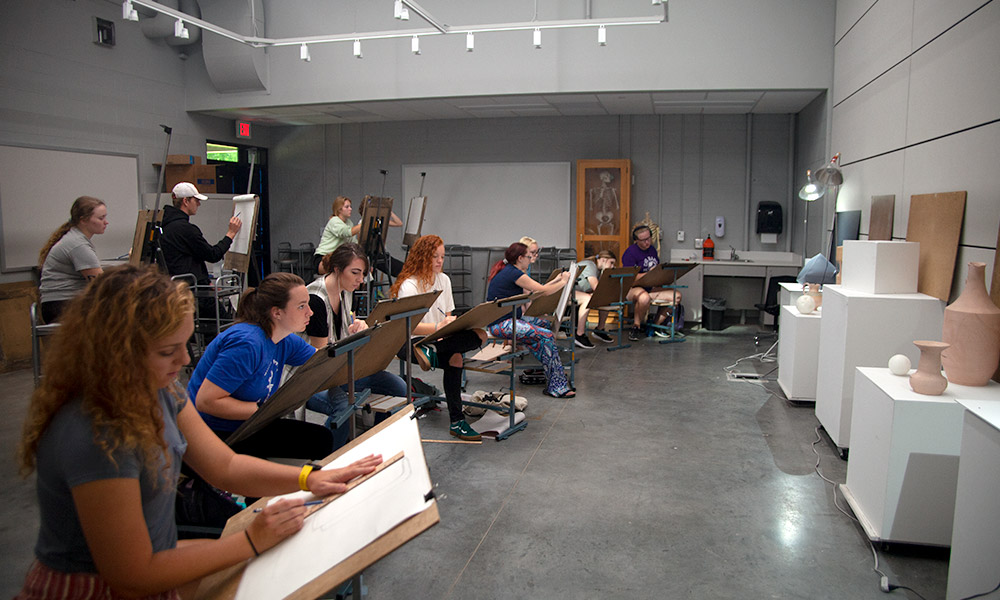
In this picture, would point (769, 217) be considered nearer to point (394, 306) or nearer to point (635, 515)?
point (635, 515)

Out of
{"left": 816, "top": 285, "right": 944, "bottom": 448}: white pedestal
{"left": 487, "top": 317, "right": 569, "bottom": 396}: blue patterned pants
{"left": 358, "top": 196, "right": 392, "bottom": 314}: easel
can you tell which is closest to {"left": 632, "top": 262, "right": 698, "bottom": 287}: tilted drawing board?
{"left": 487, "top": 317, "right": 569, "bottom": 396}: blue patterned pants

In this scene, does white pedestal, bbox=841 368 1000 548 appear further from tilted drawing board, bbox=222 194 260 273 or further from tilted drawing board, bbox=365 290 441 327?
tilted drawing board, bbox=222 194 260 273

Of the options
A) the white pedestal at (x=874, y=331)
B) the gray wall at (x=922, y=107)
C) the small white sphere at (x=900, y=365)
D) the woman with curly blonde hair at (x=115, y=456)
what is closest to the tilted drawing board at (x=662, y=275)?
the gray wall at (x=922, y=107)

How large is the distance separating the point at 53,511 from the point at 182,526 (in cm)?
82

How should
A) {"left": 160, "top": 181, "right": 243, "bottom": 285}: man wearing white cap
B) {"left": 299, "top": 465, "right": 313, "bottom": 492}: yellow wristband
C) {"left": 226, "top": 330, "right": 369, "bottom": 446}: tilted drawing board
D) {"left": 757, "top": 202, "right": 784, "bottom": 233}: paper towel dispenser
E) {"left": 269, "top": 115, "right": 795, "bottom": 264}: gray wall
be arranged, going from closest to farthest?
1. {"left": 299, "top": 465, "right": 313, "bottom": 492}: yellow wristband
2. {"left": 226, "top": 330, "right": 369, "bottom": 446}: tilted drawing board
3. {"left": 160, "top": 181, "right": 243, "bottom": 285}: man wearing white cap
4. {"left": 757, "top": 202, "right": 784, "bottom": 233}: paper towel dispenser
5. {"left": 269, "top": 115, "right": 795, "bottom": 264}: gray wall

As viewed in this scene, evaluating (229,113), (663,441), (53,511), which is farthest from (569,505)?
(229,113)

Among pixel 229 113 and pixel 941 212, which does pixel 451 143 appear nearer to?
pixel 229 113

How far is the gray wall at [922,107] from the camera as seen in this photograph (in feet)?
11.2

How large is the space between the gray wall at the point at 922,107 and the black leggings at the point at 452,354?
2.78 m

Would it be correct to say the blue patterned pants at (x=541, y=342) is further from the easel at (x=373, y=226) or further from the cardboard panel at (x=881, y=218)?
the easel at (x=373, y=226)

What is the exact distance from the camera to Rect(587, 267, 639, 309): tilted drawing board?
261 inches

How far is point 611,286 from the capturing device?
6.85 meters

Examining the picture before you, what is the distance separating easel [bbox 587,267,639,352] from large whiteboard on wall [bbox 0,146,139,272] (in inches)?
213

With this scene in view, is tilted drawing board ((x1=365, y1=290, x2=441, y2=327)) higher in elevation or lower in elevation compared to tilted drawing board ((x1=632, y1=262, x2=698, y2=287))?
higher
